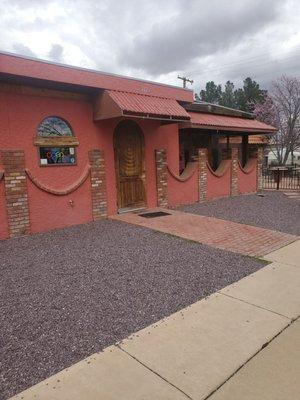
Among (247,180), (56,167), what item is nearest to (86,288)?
(56,167)

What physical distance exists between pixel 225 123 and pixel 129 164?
5.54m

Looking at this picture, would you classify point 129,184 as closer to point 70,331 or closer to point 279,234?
point 279,234

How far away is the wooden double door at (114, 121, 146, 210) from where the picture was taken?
9.21m

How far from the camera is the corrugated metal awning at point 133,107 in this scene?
771 centimetres

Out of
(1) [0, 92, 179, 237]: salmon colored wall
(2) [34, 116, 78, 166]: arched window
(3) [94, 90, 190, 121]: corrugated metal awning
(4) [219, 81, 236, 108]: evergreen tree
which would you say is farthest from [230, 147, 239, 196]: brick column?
(4) [219, 81, 236, 108]: evergreen tree

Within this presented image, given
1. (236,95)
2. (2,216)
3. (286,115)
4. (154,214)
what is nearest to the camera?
(2,216)

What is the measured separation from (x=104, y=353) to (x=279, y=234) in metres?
5.48

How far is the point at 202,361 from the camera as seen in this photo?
2.89m

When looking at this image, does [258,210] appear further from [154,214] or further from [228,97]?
[228,97]

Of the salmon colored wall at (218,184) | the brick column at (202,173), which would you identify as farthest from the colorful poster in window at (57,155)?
the salmon colored wall at (218,184)

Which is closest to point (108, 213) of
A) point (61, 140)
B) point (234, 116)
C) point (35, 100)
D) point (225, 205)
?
point (61, 140)

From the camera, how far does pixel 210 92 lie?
56.8 meters

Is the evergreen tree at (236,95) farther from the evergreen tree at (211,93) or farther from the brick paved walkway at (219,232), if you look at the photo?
the brick paved walkway at (219,232)

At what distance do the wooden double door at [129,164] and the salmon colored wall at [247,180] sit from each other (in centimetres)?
572
